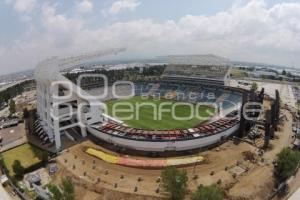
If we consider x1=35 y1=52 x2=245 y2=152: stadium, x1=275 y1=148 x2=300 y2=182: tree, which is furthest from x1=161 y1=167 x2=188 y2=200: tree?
x1=275 y1=148 x2=300 y2=182: tree

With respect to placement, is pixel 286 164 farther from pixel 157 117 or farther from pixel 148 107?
pixel 148 107

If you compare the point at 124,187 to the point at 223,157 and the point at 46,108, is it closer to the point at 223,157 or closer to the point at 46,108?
the point at 223,157

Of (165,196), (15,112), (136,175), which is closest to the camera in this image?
(165,196)

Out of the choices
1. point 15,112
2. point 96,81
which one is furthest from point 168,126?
point 96,81

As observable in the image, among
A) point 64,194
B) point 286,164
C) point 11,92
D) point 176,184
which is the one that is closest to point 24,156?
point 64,194

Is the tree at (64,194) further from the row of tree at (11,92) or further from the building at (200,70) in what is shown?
the row of tree at (11,92)
